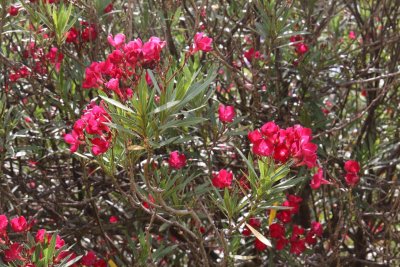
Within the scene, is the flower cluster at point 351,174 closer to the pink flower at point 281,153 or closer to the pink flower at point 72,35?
the pink flower at point 281,153

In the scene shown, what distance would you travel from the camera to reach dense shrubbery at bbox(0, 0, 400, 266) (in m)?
2.36

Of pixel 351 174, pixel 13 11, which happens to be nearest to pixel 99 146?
pixel 351 174

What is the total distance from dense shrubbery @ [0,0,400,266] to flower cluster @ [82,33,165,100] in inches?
4.2

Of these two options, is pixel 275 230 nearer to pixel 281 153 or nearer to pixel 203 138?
pixel 203 138

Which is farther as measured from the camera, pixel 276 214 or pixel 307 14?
pixel 307 14

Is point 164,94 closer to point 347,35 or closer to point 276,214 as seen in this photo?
point 276,214

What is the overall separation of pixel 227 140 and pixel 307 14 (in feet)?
2.34

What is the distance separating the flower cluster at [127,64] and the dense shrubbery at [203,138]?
0.35 ft

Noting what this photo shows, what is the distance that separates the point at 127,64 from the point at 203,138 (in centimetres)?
68

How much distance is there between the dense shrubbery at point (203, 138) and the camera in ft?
7.75

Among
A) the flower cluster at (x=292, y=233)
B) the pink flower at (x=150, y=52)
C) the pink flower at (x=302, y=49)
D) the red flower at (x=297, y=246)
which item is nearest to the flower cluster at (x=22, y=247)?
the pink flower at (x=150, y=52)

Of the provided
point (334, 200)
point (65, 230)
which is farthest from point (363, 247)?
point (65, 230)

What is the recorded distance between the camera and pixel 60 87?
2650 mm

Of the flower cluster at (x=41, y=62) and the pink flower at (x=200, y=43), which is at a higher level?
the pink flower at (x=200, y=43)
